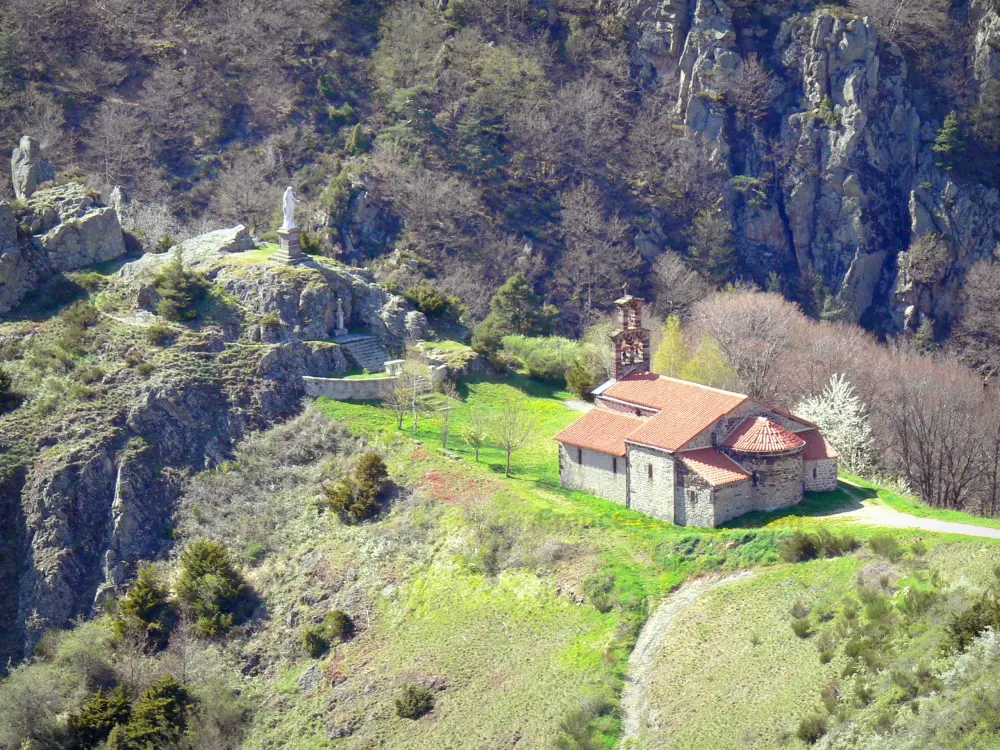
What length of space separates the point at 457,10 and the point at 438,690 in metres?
70.5

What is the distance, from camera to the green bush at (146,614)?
53062mm

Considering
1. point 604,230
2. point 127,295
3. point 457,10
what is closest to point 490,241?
point 604,230

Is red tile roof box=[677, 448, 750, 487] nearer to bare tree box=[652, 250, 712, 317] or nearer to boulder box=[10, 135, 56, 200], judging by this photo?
boulder box=[10, 135, 56, 200]

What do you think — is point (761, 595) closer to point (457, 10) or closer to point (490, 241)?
point (490, 241)

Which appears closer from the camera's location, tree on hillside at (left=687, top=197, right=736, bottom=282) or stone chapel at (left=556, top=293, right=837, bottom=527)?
stone chapel at (left=556, top=293, right=837, bottom=527)

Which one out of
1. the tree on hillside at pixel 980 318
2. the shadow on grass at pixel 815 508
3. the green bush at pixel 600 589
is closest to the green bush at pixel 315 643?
the green bush at pixel 600 589

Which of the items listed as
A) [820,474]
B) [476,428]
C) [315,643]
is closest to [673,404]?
[820,474]

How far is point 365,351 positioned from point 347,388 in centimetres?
351

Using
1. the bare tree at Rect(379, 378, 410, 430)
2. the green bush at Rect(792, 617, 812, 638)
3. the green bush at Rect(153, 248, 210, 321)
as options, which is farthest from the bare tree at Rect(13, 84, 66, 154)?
the green bush at Rect(792, 617, 812, 638)

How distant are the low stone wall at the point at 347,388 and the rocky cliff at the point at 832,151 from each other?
47278mm

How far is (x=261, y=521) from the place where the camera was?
5747cm

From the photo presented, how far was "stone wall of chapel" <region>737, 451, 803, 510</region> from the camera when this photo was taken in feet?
168

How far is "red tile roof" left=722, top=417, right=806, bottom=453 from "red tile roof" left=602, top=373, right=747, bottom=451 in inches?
34.6

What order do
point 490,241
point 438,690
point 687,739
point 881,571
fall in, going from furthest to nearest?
point 490,241, point 438,690, point 881,571, point 687,739
